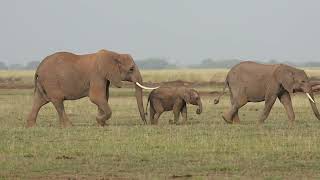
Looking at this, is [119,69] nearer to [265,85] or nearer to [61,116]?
[61,116]

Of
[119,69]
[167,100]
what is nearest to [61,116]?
[119,69]

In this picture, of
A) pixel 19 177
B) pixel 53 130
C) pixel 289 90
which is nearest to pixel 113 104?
pixel 289 90

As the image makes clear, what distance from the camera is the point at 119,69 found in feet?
80.5

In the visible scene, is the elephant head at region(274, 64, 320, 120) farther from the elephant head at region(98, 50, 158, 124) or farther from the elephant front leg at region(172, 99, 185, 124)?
the elephant head at region(98, 50, 158, 124)

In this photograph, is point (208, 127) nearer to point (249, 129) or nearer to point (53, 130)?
point (249, 129)

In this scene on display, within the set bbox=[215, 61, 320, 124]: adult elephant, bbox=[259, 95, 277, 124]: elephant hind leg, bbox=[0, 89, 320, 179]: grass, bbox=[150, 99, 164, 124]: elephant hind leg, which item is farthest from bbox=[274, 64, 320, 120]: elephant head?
bbox=[150, 99, 164, 124]: elephant hind leg

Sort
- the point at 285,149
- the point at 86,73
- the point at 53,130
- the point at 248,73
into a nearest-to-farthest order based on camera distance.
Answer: the point at 285,149, the point at 53,130, the point at 86,73, the point at 248,73

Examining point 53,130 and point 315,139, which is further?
point 53,130

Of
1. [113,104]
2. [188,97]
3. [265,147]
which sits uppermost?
[265,147]

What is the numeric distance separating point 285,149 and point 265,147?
18.8 inches

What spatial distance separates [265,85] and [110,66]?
4.88 meters

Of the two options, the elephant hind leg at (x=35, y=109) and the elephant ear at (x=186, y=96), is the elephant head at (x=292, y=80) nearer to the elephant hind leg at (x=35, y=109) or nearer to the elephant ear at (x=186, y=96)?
the elephant ear at (x=186, y=96)

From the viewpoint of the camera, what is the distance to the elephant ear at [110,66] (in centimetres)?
2412

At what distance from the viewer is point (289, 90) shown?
25.2m
